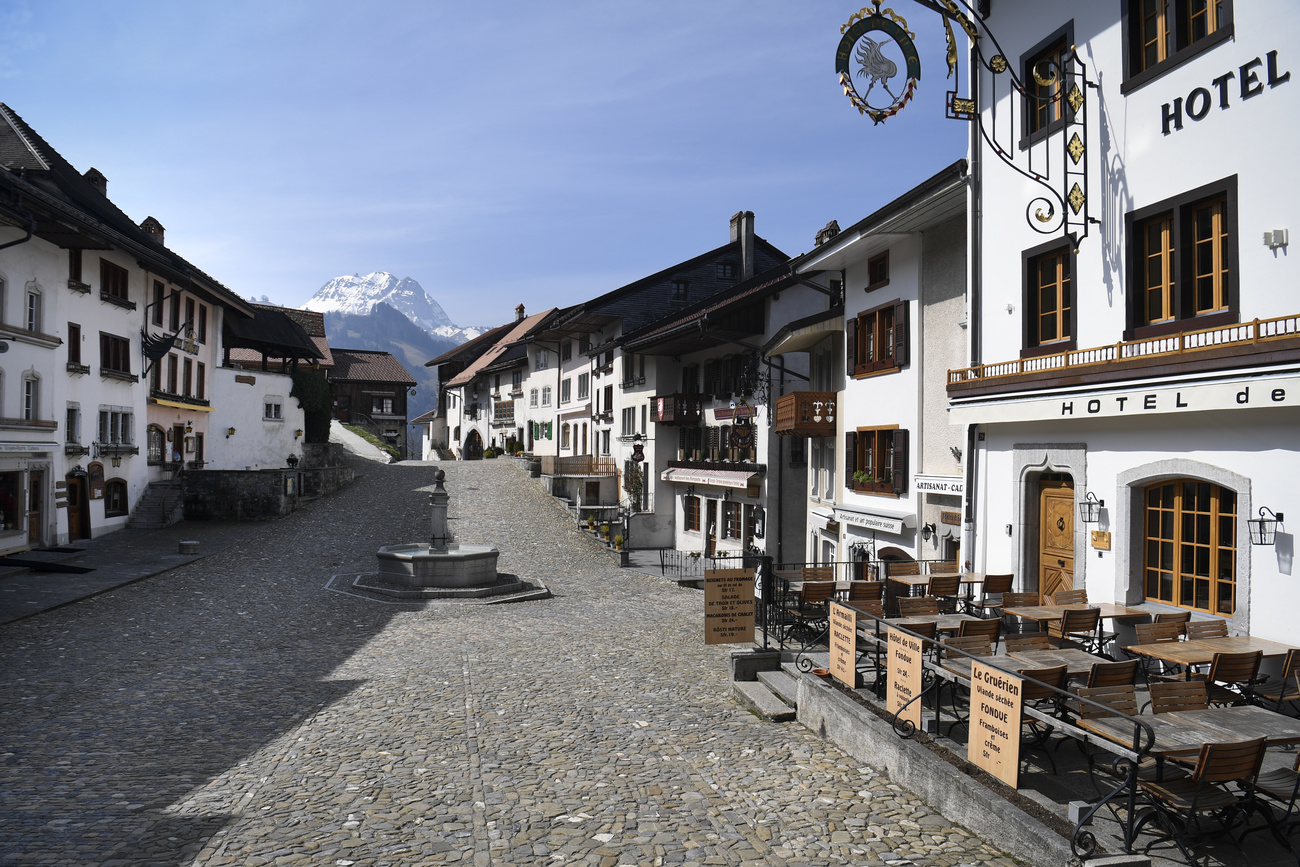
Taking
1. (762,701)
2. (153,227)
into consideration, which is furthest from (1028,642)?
(153,227)

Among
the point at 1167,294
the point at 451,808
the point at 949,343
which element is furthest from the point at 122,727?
the point at 949,343

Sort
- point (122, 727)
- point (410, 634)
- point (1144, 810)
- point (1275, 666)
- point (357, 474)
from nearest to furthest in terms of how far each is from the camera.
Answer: point (1144, 810) < point (1275, 666) < point (122, 727) < point (410, 634) < point (357, 474)

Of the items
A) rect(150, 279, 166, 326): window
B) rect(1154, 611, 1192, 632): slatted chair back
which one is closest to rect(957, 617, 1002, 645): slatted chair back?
rect(1154, 611, 1192, 632): slatted chair back

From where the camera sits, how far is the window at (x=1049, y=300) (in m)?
12.9

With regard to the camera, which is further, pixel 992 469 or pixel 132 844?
pixel 992 469

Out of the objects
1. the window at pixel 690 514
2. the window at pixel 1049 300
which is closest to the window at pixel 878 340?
the window at pixel 1049 300

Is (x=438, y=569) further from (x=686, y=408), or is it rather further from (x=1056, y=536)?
(x=1056, y=536)

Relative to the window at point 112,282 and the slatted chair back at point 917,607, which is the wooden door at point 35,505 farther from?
the slatted chair back at point 917,607

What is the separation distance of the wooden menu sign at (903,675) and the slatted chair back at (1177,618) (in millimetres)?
3428

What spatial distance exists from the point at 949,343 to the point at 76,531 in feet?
90.4

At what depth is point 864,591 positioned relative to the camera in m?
13.9

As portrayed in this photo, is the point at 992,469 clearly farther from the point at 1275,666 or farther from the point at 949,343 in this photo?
the point at 1275,666

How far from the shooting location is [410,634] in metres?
17.1

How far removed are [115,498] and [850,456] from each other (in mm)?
25956
